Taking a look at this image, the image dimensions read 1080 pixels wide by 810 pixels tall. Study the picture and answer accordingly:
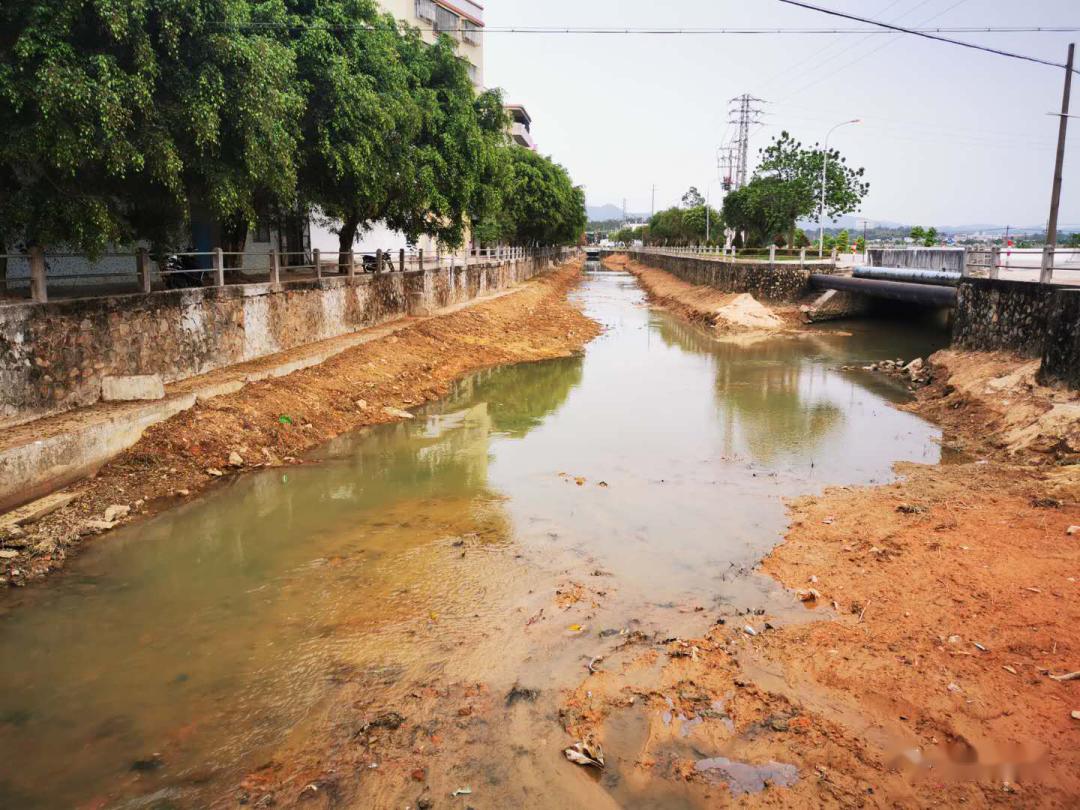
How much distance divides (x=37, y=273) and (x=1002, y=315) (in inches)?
787

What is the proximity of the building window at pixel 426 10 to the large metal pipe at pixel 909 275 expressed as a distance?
3660 cm

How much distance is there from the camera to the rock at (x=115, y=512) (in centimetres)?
983

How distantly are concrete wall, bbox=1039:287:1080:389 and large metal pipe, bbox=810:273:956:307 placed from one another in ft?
25.2

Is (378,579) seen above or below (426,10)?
below

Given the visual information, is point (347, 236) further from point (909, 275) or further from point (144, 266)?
point (909, 275)

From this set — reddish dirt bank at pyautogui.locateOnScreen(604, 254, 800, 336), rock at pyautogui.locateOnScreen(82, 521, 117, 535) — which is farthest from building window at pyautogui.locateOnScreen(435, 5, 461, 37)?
rock at pyautogui.locateOnScreen(82, 521, 117, 535)

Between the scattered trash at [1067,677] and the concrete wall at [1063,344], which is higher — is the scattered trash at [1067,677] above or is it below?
below

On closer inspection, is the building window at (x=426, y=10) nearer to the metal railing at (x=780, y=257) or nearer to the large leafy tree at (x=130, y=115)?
the metal railing at (x=780, y=257)

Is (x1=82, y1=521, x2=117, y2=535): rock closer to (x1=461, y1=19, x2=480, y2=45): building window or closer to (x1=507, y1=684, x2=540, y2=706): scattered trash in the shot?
(x1=507, y1=684, x2=540, y2=706): scattered trash

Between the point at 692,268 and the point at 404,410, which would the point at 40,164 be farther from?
the point at 692,268

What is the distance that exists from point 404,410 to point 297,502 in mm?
6097

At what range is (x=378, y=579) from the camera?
8.25 meters

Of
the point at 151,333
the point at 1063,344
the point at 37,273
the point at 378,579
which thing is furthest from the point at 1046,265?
the point at 37,273

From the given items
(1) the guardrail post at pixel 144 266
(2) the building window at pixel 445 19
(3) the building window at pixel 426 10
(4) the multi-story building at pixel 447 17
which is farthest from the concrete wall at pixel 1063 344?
(2) the building window at pixel 445 19
